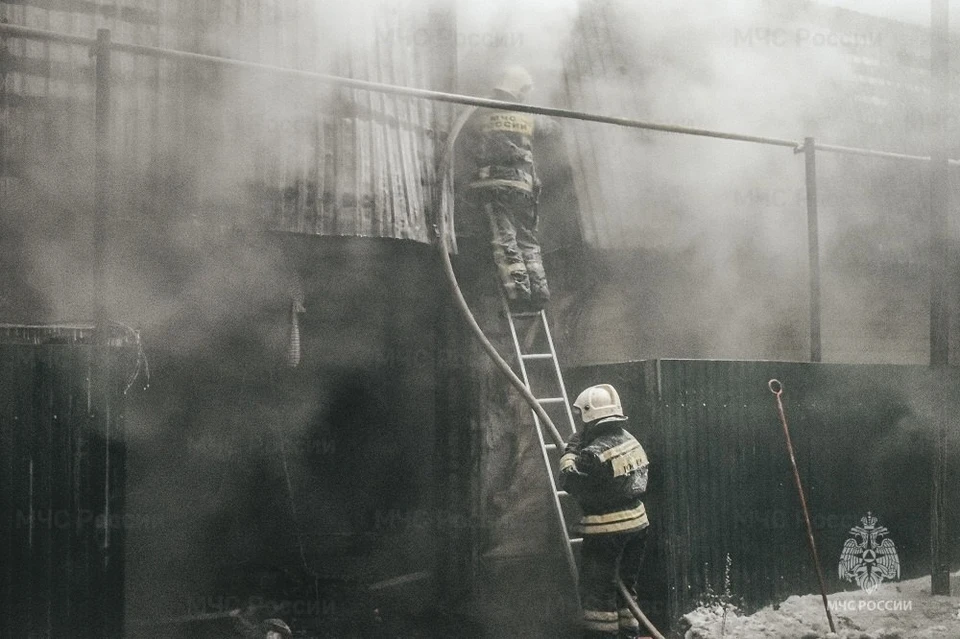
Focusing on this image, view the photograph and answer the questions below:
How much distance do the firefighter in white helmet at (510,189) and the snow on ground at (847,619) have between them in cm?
285

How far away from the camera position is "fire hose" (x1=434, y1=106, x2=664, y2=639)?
5.90 meters

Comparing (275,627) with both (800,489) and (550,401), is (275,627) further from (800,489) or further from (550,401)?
(800,489)

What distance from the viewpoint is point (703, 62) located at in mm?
8891

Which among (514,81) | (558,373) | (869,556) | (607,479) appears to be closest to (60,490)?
(607,479)

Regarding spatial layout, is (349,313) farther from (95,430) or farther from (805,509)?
(805,509)

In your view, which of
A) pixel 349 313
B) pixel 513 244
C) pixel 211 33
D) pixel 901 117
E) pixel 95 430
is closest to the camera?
pixel 95 430

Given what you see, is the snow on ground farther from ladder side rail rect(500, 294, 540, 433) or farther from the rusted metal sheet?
the rusted metal sheet

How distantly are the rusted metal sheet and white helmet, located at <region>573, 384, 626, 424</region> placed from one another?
2015 millimetres

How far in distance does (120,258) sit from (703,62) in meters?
5.91

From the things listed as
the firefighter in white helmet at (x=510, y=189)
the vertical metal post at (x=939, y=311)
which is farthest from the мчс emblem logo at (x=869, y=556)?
the firefighter in white helmet at (x=510, y=189)

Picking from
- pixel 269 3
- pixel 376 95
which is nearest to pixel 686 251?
pixel 376 95

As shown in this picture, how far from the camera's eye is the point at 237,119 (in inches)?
257

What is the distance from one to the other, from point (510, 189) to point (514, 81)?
38.3 inches

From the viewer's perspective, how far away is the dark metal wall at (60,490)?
188 inches
